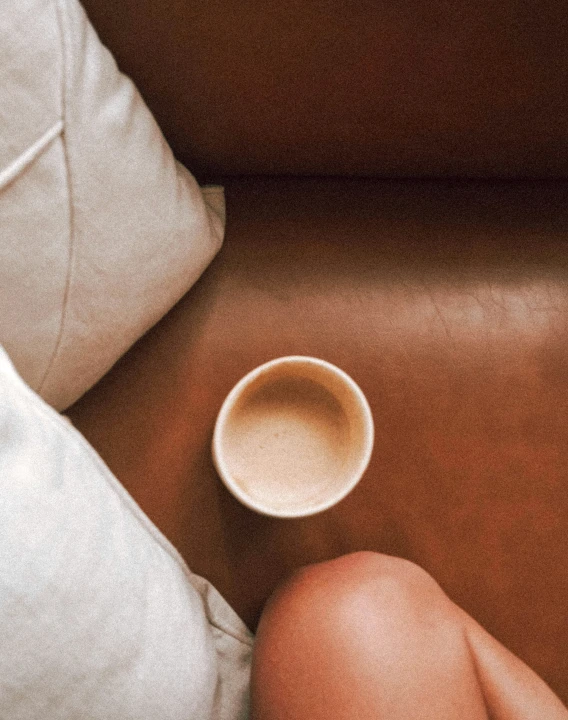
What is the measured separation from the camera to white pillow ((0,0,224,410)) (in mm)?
371

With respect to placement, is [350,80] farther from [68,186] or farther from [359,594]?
[359,594]

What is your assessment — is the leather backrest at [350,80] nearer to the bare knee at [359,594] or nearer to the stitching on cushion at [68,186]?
the stitching on cushion at [68,186]

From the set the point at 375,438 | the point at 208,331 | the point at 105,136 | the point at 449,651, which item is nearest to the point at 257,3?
the point at 105,136

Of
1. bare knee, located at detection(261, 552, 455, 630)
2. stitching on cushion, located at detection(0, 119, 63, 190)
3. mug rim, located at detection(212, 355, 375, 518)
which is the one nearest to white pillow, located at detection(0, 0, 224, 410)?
stitching on cushion, located at detection(0, 119, 63, 190)

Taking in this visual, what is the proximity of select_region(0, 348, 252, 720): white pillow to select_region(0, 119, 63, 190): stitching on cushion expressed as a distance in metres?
0.12

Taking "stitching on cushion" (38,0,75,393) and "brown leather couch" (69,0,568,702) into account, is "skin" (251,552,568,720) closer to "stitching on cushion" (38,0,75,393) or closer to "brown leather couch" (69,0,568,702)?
"brown leather couch" (69,0,568,702)

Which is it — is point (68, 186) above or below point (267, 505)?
above

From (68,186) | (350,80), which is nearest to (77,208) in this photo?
(68,186)

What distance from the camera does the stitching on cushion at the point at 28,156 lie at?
372 mm

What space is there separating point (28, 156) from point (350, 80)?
27cm

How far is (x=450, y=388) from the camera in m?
0.56

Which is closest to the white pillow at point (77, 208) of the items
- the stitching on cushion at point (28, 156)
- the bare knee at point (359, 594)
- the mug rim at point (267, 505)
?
the stitching on cushion at point (28, 156)

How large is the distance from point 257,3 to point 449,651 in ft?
1.72

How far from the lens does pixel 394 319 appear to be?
0.57 metres
